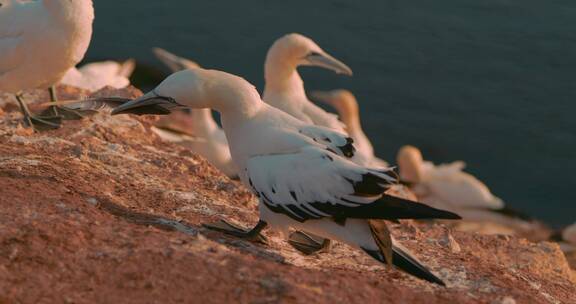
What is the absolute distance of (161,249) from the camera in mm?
3391

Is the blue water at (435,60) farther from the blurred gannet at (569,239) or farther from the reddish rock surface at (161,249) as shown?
the reddish rock surface at (161,249)

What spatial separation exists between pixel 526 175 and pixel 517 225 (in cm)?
77

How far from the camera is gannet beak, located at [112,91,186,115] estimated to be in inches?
157

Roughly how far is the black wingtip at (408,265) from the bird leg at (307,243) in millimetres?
439

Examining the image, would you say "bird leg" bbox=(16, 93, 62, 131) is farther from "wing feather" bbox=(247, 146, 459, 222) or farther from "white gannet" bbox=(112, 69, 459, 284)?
"wing feather" bbox=(247, 146, 459, 222)

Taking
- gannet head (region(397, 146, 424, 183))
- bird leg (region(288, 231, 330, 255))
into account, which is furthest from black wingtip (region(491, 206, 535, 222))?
bird leg (region(288, 231, 330, 255))

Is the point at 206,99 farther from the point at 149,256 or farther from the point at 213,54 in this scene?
the point at 213,54

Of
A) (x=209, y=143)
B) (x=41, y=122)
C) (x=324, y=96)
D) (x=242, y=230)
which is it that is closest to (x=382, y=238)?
(x=242, y=230)

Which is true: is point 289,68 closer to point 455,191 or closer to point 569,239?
point 455,191

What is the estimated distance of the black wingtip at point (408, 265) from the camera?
360 cm

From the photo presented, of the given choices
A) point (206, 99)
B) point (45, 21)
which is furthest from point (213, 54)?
point (206, 99)

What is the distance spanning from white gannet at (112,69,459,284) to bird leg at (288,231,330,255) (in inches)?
4.9

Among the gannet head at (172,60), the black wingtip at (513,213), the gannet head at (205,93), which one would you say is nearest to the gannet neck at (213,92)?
the gannet head at (205,93)

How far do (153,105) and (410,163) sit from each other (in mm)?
6859
